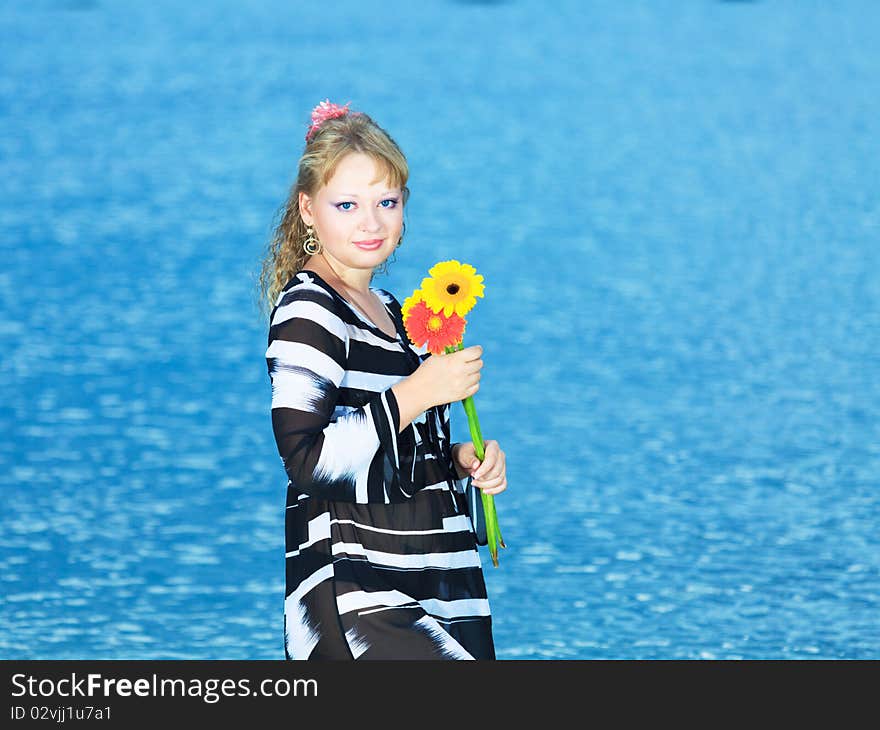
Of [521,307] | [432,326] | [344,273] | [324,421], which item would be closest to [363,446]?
[324,421]

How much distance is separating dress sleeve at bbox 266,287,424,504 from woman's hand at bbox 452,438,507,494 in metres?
0.14

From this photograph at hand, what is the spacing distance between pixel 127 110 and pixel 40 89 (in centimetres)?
116

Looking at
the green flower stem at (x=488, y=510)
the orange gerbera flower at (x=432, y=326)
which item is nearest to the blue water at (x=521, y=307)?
the green flower stem at (x=488, y=510)

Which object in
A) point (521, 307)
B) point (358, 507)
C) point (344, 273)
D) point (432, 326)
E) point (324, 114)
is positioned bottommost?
point (358, 507)

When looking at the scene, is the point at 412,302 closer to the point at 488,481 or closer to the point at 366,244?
the point at 366,244

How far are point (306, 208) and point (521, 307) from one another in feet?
18.4

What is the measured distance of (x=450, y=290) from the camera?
175 centimetres

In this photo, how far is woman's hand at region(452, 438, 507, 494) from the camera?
6.27 ft

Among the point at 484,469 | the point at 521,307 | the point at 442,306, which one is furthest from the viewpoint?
the point at 521,307

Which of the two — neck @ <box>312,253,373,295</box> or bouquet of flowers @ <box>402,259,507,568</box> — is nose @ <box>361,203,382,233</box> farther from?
bouquet of flowers @ <box>402,259,507,568</box>

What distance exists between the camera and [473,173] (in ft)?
33.7

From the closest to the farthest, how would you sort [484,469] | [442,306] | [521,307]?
[442,306]
[484,469]
[521,307]
